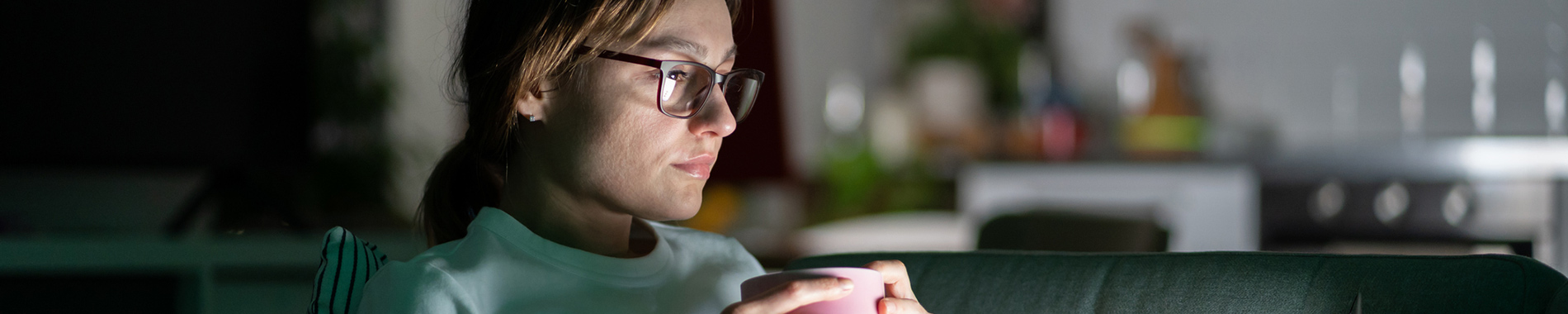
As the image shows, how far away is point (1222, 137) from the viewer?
3408 millimetres

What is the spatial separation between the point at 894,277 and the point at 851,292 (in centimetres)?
11

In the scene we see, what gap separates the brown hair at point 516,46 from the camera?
0.68m

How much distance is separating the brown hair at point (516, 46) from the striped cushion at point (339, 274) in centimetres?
10

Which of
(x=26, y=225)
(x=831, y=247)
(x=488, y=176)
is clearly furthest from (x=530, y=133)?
(x=831, y=247)

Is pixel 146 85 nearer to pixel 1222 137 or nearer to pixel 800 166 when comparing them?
pixel 800 166

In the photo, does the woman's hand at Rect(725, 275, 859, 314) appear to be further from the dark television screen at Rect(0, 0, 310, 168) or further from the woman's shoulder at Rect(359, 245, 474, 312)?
the dark television screen at Rect(0, 0, 310, 168)

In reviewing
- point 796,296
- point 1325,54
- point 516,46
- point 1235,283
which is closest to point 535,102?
point 516,46

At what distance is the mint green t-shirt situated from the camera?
2.05 feet

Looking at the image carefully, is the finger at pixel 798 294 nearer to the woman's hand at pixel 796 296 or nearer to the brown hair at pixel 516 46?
the woman's hand at pixel 796 296

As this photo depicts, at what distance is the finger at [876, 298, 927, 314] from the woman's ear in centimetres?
27

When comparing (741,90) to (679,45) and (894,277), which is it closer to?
(679,45)

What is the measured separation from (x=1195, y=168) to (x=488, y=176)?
2.73 meters

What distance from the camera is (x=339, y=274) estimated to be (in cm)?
73

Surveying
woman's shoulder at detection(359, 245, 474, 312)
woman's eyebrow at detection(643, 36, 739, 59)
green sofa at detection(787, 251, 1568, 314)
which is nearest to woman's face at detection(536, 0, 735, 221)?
woman's eyebrow at detection(643, 36, 739, 59)
